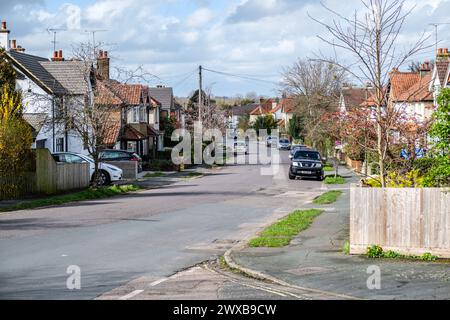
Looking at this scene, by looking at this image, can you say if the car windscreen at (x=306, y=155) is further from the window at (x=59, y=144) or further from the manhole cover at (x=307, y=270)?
the manhole cover at (x=307, y=270)

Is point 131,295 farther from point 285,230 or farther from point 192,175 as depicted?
point 192,175

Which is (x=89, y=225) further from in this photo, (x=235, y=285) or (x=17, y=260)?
(x=235, y=285)

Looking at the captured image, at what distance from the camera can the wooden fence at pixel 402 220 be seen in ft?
44.9

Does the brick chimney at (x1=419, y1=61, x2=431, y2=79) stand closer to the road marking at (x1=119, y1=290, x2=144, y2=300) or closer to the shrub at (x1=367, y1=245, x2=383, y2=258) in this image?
the shrub at (x1=367, y1=245, x2=383, y2=258)

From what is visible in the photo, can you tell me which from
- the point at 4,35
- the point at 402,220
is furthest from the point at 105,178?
the point at 402,220

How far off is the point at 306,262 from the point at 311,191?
20590mm

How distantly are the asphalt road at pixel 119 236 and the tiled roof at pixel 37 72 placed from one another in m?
Answer: 10.7

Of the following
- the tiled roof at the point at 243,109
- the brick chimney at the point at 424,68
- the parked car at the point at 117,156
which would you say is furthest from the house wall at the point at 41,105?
the tiled roof at the point at 243,109

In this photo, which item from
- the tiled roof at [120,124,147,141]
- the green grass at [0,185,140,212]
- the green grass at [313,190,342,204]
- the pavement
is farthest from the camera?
the tiled roof at [120,124,147,141]

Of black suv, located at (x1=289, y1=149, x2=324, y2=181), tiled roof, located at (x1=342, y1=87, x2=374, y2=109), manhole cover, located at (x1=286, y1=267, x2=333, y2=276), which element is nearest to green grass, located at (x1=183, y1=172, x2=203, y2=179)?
black suv, located at (x1=289, y1=149, x2=324, y2=181)

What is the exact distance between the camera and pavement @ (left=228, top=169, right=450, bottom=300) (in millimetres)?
10984

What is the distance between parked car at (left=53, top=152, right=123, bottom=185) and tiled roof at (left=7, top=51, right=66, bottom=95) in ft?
17.1

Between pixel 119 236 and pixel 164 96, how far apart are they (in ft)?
258
